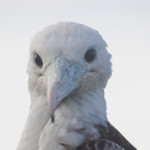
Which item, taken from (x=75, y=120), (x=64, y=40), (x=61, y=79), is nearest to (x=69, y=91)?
(x=61, y=79)

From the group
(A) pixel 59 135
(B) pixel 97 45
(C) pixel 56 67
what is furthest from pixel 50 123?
(B) pixel 97 45

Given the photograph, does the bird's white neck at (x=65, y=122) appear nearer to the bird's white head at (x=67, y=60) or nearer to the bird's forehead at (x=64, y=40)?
the bird's white head at (x=67, y=60)

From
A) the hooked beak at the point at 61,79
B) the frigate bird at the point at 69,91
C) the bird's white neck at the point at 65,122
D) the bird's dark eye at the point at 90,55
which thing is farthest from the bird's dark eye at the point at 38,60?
the bird's dark eye at the point at 90,55

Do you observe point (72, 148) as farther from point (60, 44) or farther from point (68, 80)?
point (60, 44)

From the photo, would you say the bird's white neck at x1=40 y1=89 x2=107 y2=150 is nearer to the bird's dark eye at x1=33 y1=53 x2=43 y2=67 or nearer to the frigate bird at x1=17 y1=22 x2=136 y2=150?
the frigate bird at x1=17 y1=22 x2=136 y2=150

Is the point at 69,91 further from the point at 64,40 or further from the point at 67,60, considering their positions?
the point at 64,40

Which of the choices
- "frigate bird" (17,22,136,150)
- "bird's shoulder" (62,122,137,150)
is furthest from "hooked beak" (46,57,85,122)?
"bird's shoulder" (62,122,137,150)

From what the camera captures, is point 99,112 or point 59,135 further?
point 99,112
